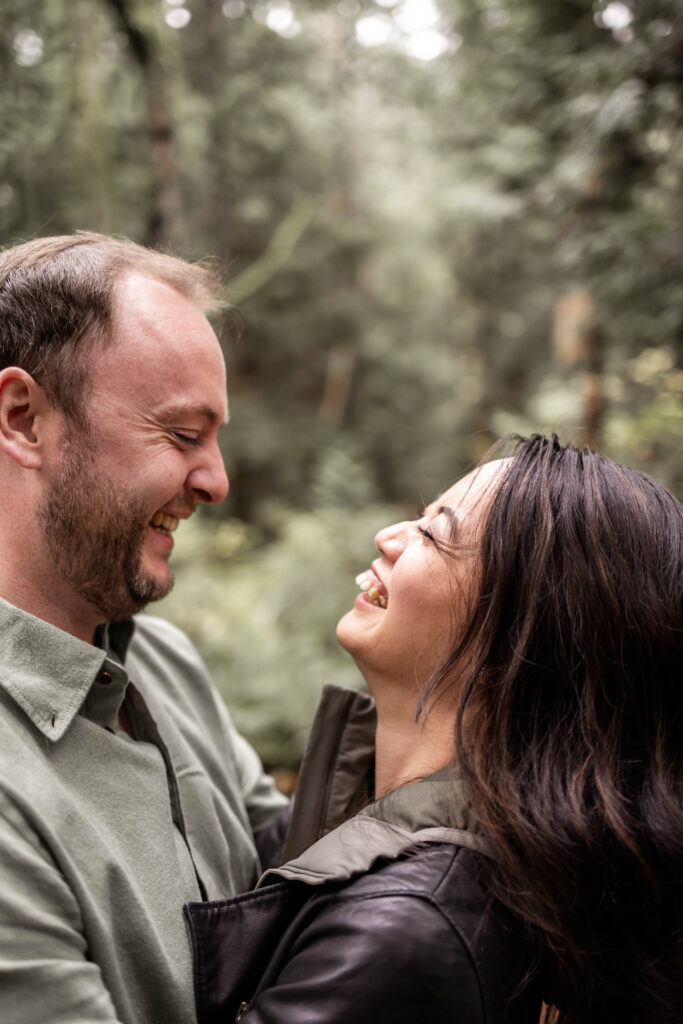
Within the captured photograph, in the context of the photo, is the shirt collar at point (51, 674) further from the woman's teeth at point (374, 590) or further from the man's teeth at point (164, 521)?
the woman's teeth at point (374, 590)

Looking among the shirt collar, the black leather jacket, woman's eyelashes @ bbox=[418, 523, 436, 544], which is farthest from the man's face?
the black leather jacket

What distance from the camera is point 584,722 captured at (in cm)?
161

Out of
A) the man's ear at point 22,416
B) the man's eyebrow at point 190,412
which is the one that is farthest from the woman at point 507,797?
the man's ear at point 22,416

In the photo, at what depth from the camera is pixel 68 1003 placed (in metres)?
1.32

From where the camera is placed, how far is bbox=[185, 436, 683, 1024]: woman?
1418 millimetres

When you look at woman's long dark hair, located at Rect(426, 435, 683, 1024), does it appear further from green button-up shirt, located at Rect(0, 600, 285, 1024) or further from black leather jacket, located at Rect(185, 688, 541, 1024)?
green button-up shirt, located at Rect(0, 600, 285, 1024)

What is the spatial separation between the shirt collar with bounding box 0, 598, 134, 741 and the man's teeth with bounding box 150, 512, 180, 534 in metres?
0.42

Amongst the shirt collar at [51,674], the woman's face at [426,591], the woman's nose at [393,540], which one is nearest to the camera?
the shirt collar at [51,674]

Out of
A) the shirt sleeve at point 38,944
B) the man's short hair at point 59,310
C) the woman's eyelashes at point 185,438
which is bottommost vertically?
the shirt sleeve at point 38,944

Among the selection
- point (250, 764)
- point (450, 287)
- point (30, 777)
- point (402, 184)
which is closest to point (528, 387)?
point (450, 287)

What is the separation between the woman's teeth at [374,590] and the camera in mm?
1992

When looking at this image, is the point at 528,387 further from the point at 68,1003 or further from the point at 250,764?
the point at 68,1003

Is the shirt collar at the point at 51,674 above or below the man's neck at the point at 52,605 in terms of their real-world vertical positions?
below

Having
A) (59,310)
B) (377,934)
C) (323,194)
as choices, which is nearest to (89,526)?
(59,310)
